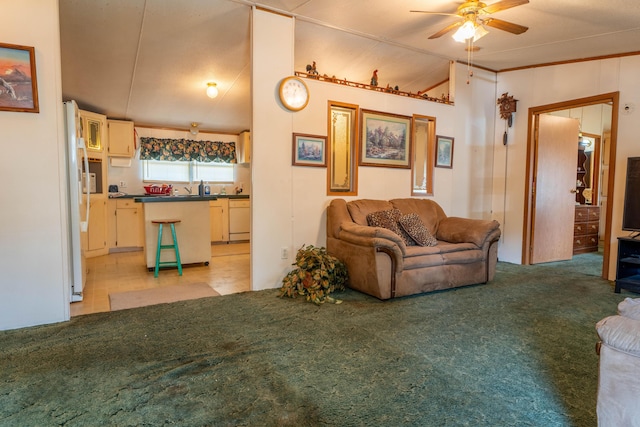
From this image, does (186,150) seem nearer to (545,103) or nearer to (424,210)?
(424,210)

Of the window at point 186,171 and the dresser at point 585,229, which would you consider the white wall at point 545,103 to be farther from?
the window at point 186,171

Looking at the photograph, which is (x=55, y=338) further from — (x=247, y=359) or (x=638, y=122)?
(x=638, y=122)

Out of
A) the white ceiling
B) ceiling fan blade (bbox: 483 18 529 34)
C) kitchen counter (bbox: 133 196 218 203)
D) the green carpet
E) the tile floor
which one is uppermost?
the white ceiling

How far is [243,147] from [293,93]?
3.51 metres

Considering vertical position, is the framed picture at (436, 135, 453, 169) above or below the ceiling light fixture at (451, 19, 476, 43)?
below

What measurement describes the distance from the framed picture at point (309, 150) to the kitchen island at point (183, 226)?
1573mm

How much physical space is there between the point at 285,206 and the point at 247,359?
6.04ft

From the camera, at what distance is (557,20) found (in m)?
3.37

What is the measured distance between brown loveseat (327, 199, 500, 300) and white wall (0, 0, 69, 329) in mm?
2332

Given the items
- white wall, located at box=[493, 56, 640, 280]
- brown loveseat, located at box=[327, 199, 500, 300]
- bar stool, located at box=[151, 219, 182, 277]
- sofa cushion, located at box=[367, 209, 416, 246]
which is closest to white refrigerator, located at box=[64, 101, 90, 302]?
bar stool, located at box=[151, 219, 182, 277]

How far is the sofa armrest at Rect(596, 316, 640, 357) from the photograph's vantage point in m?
1.08

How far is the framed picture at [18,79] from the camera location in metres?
2.41

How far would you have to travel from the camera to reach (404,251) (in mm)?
3186

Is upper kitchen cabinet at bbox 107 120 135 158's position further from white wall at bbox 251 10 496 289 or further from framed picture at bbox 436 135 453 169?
framed picture at bbox 436 135 453 169
